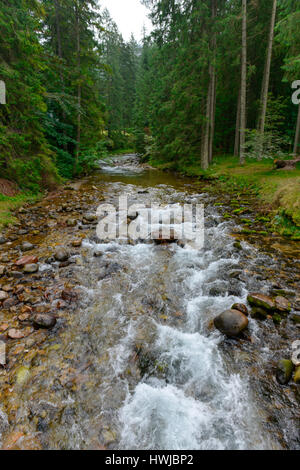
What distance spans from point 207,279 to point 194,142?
52.3ft

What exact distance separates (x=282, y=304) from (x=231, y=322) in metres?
1.12

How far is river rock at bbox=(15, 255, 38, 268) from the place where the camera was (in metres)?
4.98

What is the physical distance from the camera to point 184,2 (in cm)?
1348

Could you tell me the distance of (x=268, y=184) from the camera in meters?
9.83

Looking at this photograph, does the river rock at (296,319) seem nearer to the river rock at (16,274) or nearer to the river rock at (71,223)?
the river rock at (16,274)

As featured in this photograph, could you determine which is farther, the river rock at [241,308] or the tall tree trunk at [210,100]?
the tall tree trunk at [210,100]

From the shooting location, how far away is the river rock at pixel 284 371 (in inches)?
104

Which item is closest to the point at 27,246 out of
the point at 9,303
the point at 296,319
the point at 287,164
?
the point at 9,303

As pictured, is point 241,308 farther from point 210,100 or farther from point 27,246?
point 210,100

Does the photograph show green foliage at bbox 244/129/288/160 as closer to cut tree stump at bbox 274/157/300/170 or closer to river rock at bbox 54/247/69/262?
cut tree stump at bbox 274/157/300/170

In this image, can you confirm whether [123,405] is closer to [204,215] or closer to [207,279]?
[207,279]

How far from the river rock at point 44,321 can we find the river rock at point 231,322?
2666mm

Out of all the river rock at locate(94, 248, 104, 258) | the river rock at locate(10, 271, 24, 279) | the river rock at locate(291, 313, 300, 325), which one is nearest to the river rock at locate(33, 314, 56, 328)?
the river rock at locate(10, 271, 24, 279)

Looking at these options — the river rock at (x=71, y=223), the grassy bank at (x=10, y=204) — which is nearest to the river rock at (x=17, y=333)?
the grassy bank at (x=10, y=204)
